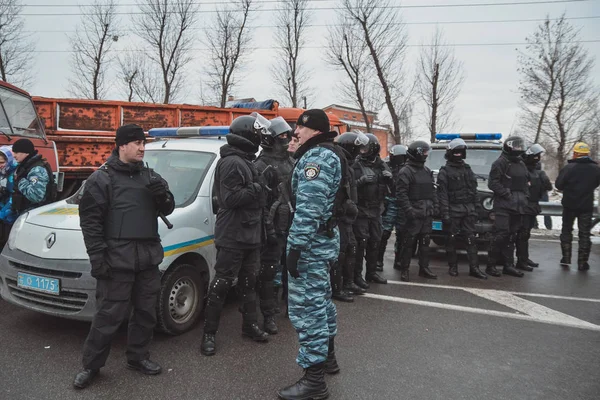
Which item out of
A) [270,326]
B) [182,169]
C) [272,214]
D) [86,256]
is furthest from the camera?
[182,169]

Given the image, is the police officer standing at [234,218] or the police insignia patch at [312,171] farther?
the police officer standing at [234,218]

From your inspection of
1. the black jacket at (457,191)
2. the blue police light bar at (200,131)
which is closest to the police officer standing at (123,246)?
the blue police light bar at (200,131)

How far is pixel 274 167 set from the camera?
437cm

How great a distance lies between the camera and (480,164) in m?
Result: 8.17

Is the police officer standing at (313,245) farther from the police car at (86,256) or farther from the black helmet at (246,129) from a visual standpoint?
the police car at (86,256)

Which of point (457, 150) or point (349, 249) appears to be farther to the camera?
point (457, 150)

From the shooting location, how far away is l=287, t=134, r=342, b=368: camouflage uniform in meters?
2.89

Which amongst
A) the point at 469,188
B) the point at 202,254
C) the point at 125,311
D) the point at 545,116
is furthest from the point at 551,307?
the point at 545,116

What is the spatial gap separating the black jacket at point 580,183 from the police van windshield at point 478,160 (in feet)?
4.20

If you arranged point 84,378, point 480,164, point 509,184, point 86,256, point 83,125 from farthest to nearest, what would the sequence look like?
point 83,125 → point 480,164 → point 509,184 → point 86,256 → point 84,378

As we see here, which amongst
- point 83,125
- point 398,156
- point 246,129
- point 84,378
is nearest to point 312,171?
point 246,129

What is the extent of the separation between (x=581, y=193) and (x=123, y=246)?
712 cm

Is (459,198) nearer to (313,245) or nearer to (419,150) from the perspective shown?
(419,150)

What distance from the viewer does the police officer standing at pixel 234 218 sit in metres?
3.58
